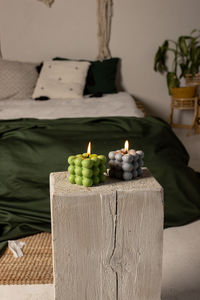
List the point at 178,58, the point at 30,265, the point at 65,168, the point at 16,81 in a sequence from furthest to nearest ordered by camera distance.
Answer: the point at 178,58 → the point at 16,81 → the point at 65,168 → the point at 30,265

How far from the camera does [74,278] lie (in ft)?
3.51

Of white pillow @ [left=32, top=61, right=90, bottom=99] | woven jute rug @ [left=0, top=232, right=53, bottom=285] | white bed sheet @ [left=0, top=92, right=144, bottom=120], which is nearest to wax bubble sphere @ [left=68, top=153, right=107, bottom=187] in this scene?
woven jute rug @ [left=0, top=232, right=53, bottom=285]

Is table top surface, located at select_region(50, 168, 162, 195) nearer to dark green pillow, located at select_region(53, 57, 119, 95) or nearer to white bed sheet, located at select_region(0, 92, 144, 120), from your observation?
white bed sheet, located at select_region(0, 92, 144, 120)

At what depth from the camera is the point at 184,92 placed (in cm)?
386

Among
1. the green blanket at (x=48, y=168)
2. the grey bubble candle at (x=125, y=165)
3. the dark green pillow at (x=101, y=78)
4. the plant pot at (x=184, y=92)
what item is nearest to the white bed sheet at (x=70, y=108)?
the dark green pillow at (x=101, y=78)

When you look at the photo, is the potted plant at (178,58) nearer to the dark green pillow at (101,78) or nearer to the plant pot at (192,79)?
the plant pot at (192,79)

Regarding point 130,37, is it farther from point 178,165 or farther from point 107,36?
point 178,165

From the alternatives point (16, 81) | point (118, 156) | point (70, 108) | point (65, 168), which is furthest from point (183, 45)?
point (118, 156)

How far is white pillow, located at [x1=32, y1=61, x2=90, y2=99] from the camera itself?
3.36 meters

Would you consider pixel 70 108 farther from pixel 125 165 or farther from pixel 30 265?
pixel 125 165

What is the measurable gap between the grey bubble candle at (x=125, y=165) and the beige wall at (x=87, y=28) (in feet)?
10.3

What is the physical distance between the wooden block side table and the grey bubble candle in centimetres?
2

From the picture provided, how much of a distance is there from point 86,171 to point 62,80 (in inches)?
102

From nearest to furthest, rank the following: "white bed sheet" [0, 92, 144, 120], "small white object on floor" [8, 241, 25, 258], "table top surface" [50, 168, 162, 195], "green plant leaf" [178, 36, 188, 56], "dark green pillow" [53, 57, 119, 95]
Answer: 1. "table top surface" [50, 168, 162, 195]
2. "small white object on floor" [8, 241, 25, 258]
3. "white bed sheet" [0, 92, 144, 120]
4. "dark green pillow" [53, 57, 119, 95]
5. "green plant leaf" [178, 36, 188, 56]
